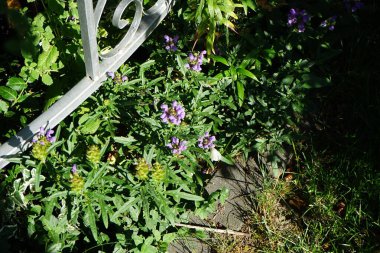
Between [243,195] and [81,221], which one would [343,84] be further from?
[81,221]

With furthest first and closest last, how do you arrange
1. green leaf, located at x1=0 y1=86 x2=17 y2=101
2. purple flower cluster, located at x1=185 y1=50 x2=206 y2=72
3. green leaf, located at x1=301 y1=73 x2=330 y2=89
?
1. green leaf, located at x1=301 y1=73 x2=330 y2=89
2. purple flower cluster, located at x1=185 y1=50 x2=206 y2=72
3. green leaf, located at x1=0 y1=86 x2=17 y2=101

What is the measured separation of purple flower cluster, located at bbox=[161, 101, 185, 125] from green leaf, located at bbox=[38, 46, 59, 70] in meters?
0.76

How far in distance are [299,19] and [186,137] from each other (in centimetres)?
127

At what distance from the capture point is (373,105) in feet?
12.0

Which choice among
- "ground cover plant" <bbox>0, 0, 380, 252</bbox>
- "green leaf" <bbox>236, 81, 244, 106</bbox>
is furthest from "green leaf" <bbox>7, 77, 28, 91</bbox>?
"green leaf" <bbox>236, 81, 244, 106</bbox>

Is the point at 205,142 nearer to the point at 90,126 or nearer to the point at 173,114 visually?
the point at 173,114

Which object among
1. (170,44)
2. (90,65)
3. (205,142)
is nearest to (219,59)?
(170,44)

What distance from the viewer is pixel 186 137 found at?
2498 millimetres

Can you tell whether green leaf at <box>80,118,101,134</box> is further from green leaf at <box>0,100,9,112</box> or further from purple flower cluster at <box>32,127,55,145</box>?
green leaf at <box>0,100,9,112</box>

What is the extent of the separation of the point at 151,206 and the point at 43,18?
1.28 m

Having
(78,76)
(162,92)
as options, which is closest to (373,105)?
(162,92)

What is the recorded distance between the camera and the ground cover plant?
2426 millimetres

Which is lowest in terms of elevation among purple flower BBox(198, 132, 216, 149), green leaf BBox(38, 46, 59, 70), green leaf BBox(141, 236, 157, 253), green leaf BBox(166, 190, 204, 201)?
green leaf BBox(141, 236, 157, 253)

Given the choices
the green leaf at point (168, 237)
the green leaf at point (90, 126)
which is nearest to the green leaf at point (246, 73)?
the green leaf at point (90, 126)
